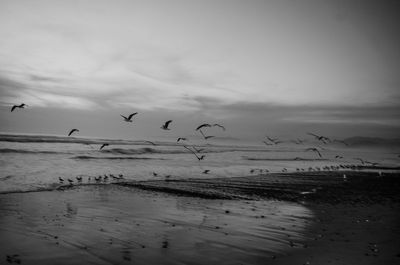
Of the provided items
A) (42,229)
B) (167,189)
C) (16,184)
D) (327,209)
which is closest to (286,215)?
(327,209)

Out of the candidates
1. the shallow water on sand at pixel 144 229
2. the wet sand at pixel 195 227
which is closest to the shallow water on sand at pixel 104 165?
the wet sand at pixel 195 227

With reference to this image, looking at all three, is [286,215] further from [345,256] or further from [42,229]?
[42,229]

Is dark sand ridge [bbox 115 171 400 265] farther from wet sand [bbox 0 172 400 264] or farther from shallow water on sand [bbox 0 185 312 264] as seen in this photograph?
shallow water on sand [bbox 0 185 312 264]

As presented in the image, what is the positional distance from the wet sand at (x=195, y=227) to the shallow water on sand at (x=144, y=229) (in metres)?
0.03

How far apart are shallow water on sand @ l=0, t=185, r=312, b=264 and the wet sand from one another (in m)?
0.03

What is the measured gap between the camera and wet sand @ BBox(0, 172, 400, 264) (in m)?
8.41

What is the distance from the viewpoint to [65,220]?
11.4m

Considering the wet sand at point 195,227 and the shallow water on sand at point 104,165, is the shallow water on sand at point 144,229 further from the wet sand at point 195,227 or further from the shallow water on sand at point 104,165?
the shallow water on sand at point 104,165

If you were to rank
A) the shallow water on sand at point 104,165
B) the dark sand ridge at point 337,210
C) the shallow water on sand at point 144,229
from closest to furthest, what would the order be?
the shallow water on sand at point 144,229 → the dark sand ridge at point 337,210 → the shallow water on sand at point 104,165

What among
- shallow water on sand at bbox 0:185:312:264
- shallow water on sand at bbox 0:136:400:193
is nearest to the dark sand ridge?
shallow water on sand at bbox 0:185:312:264

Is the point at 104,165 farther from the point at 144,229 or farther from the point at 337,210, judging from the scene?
the point at 337,210

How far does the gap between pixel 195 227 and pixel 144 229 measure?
1714mm

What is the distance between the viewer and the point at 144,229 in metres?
10.7

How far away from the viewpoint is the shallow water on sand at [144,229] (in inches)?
327
